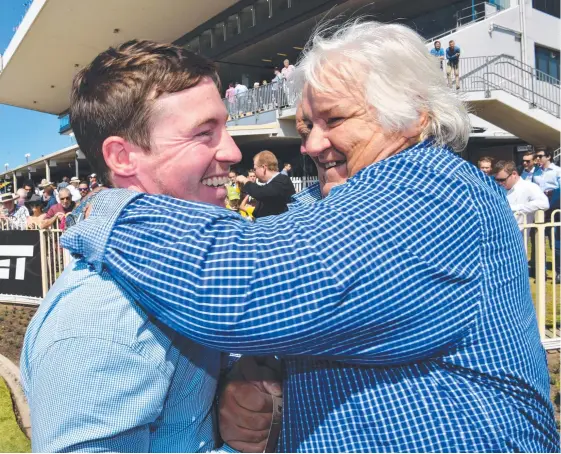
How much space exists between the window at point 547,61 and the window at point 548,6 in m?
1.79

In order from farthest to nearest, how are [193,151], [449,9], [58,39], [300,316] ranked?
1. [58,39]
2. [449,9]
3. [193,151]
4. [300,316]

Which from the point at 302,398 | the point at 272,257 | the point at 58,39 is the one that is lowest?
the point at 302,398

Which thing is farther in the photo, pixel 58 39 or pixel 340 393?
pixel 58 39

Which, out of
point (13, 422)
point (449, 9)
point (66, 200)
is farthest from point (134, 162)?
point (449, 9)

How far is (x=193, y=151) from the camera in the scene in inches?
54.6

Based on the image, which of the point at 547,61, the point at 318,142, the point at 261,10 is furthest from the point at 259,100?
the point at 318,142

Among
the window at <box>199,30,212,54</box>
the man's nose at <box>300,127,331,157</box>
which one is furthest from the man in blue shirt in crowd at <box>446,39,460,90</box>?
the window at <box>199,30,212,54</box>

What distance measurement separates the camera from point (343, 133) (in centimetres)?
144

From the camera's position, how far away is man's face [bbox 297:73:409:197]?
137 cm

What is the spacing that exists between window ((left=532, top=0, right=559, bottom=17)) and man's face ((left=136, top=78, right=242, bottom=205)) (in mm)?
25498

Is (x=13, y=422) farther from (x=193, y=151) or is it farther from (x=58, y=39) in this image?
(x=58, y=39)

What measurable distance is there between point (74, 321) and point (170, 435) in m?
0.41

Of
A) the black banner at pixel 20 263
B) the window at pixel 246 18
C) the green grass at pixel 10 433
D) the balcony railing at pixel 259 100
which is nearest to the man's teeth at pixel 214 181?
the green grass at pixel 10 433

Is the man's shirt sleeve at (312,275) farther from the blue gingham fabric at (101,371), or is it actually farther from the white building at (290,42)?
the white building at (290,42)
